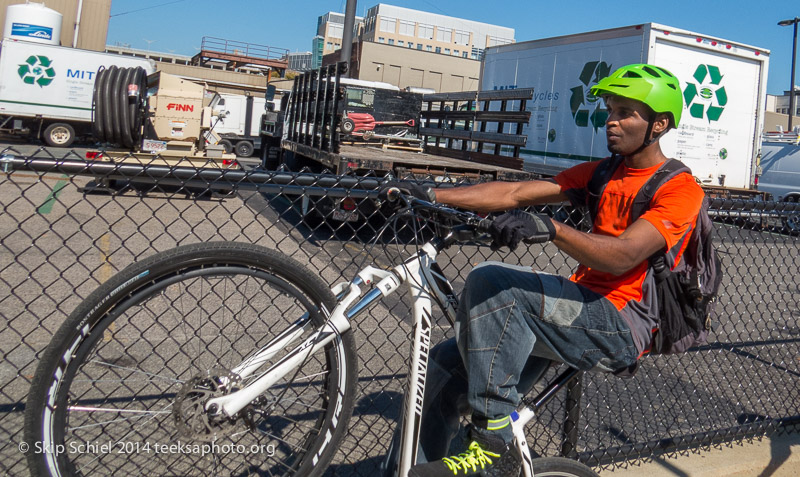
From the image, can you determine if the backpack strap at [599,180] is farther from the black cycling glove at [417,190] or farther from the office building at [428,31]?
the office building at [428,31]

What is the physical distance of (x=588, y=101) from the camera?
12.8 meters

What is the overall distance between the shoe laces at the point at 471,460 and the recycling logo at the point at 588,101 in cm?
1118

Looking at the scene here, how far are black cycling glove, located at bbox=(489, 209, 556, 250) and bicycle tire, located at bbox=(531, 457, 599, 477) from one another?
3.16 ft

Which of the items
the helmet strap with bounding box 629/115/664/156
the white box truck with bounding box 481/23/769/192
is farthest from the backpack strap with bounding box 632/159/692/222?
the white box truck with bounding box 481/23/769/192

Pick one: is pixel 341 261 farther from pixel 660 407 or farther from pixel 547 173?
pixel 547 173

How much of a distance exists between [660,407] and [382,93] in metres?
12.5

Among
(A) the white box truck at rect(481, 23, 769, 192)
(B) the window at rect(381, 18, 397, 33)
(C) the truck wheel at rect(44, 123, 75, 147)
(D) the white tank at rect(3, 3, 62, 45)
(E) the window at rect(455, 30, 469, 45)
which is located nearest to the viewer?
(A) the white box truck at rect(481, 23, 769, 192)

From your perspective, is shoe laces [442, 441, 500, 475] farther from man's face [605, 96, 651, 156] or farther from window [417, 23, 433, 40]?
window [417, 23, 433, 40]

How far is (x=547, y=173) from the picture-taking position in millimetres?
14062

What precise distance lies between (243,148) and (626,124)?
23932 millimetres

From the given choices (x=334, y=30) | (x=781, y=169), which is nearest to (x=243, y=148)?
(x=781, y=169)

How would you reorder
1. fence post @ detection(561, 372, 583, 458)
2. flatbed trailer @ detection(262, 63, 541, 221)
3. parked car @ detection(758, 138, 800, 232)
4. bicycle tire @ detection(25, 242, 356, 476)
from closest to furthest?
bicycle tire @ detection(25, 242, 356, 476)
fence post @ detection(561, 372, 583, 458)
flatbed trailer @ detection(262, 63, 541, 221)
parked car @ detection(758, 138, 800, 232)

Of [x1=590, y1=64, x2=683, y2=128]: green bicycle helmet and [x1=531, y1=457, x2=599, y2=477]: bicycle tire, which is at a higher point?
[x1=590, y1=64, x2=683, y2=128]: green bicycle helmet

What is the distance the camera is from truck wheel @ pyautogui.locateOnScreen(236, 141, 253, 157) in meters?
24.9
